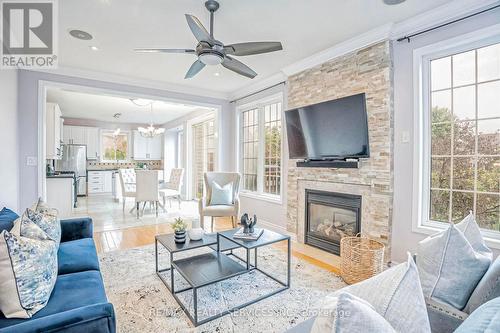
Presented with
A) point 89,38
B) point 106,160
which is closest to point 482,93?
point 89,38

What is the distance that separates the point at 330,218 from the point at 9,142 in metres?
4.13

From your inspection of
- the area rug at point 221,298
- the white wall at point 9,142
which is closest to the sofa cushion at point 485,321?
the area rug at point 221,298

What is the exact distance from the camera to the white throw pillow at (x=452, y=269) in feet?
3.72

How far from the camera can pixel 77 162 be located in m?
8.11

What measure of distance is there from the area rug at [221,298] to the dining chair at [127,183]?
121 inches

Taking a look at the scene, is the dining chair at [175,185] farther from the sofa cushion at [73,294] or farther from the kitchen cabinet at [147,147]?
the sofa cushion at [73,294]

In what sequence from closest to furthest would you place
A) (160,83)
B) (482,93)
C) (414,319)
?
(414,319) → (482,93) → (160,83)

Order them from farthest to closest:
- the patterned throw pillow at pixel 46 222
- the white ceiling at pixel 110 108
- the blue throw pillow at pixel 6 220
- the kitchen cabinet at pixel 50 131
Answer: the white ceiling at pixel 110 108 → the kitchen cabinet at pixel 50 131 → the patterned throw pillow at pixel 46 222 → the blue throw pillow at pixel 6 220

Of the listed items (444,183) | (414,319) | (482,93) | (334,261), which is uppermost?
(482,93)

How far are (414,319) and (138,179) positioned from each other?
18.2 feet

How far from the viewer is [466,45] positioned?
2355 mm

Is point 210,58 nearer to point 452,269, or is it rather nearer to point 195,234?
point 195,234

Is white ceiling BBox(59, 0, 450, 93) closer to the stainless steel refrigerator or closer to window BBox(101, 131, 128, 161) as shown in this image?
the stainless steel refrigerator

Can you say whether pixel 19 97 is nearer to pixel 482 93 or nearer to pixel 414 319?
pixel 414 319
